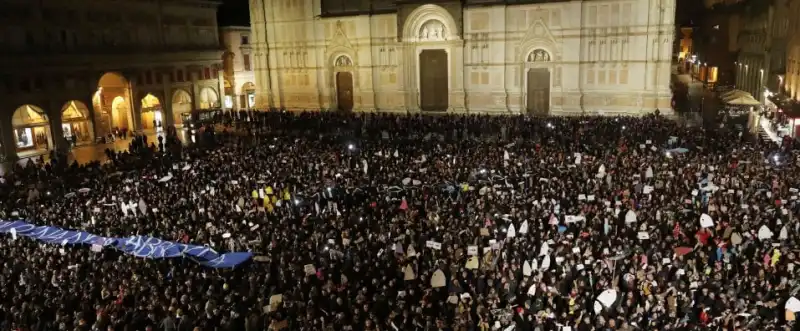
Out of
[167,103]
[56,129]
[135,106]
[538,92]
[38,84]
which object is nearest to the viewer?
[38,84]

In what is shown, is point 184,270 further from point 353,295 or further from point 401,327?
point 401,327

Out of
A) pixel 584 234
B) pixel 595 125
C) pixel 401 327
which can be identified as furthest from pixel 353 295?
pixel 595 125

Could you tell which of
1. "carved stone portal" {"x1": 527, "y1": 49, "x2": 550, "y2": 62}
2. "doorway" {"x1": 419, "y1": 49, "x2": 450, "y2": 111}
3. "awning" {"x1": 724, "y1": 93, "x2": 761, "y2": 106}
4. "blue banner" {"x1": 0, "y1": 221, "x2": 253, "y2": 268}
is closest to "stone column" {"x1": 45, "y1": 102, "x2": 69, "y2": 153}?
"blue banner" {"x1": 0, "y1": 221, "x2": 253, "y2": 268}

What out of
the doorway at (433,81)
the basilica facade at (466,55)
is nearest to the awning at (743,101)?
the basilica facade at (466,55)

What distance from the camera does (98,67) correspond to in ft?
149

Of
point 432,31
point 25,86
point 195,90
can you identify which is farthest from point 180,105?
point 432,31

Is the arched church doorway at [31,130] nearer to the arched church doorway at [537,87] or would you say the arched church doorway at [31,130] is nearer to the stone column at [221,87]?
the stone column at [221,87]

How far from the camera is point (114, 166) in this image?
33344 millimetres

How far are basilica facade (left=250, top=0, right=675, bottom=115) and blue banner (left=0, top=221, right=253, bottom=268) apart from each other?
114 ft

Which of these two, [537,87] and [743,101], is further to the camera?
[537,87]

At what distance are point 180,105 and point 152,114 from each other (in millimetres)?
3314

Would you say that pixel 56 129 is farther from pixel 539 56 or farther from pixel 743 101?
pixel 743 101

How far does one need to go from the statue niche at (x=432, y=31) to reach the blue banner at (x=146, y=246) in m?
35.4

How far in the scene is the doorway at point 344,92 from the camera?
57156 millimetres
